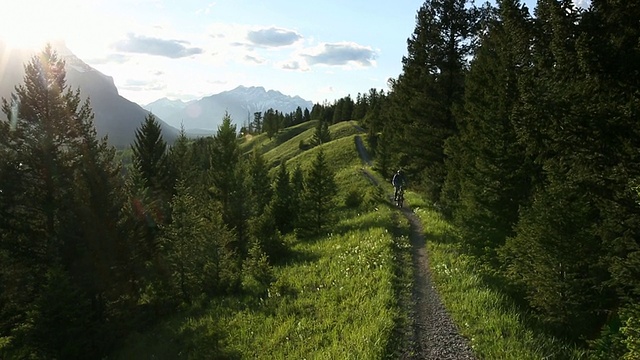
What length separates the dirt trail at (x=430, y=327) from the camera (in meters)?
10.4

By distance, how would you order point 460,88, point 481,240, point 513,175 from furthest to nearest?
1. point 460,88
2. point 481,240
3. point 513,175

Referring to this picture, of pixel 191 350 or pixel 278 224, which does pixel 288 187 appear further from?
pixel 191 350

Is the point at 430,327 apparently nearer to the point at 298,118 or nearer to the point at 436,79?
the point at 436,79

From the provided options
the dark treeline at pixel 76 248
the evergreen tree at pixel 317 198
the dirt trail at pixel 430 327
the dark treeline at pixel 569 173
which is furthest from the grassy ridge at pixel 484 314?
the evergreen tree at pixel 317 198

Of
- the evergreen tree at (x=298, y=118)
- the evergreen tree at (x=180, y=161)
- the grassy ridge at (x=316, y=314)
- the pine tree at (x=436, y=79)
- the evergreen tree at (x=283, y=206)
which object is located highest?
the evergreen tree at (x=298, y=118)

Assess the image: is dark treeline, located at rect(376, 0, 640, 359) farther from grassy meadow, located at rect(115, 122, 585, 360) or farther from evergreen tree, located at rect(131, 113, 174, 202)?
evergreen tree, located at rect(131, 113, 174, 202)

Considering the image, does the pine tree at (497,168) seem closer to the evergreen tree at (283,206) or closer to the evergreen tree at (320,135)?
the evergreen tree at (283,206)

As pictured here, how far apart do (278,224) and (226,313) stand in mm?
15682

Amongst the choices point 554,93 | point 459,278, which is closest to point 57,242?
point 459,278

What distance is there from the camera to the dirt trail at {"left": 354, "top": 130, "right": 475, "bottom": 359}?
34.1 ft

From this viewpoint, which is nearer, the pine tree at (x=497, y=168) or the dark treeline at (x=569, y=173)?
the dark treeline at (x=569, y=173)

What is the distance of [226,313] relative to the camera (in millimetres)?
16500

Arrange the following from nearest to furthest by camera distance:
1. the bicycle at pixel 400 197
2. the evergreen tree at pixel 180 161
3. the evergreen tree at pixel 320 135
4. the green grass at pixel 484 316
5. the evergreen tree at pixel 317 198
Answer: the green grass at pixel 484 316 → the evergreen tree at pixel 317 198 → the bicycle at pixel 400 197 → the evergreen tree at pixel 180 161 → the evergreen tree at pixel 320 135

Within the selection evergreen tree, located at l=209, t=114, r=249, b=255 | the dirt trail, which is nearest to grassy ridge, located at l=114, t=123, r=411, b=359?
the dirt trail
